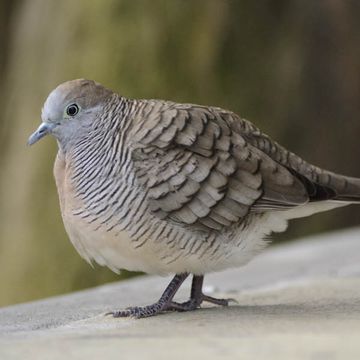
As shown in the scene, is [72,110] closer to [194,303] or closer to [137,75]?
[194,303]

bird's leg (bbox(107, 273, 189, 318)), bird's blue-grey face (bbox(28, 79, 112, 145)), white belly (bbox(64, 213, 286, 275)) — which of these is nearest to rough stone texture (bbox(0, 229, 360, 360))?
bird's leg (bbox(107, 273, 189, 318))

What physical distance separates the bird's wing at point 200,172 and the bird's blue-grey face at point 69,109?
27cm

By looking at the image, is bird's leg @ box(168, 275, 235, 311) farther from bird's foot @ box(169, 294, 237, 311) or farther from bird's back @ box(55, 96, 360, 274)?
bird's back @ box(55, 96, 360, 274)

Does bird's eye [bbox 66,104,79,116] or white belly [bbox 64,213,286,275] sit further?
bird's eye [bbox 66,104,79,116]

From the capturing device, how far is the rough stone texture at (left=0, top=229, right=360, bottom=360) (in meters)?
3.46

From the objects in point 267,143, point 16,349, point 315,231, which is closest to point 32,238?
point 315,231

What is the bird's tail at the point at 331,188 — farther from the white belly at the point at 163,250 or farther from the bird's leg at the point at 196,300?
the bird's leg at the point at 196,300

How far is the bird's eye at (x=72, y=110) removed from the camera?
4.63 m

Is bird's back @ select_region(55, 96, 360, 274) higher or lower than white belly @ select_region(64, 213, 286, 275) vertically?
higher

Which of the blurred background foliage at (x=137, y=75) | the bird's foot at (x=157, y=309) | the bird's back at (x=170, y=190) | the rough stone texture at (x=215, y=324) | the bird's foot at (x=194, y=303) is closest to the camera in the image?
the rough stone texture at (x=215, y=324)

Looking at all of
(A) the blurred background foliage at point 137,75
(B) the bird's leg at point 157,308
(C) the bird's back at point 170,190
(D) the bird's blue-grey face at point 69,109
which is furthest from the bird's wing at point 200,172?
(A) the blurred background foliage at point 137,75

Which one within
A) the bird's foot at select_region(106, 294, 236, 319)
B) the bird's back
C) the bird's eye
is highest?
the bird's eye

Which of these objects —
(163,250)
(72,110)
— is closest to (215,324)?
(163,250)

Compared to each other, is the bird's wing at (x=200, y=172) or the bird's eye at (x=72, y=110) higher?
the bird's eye at (x=72, y=110)
